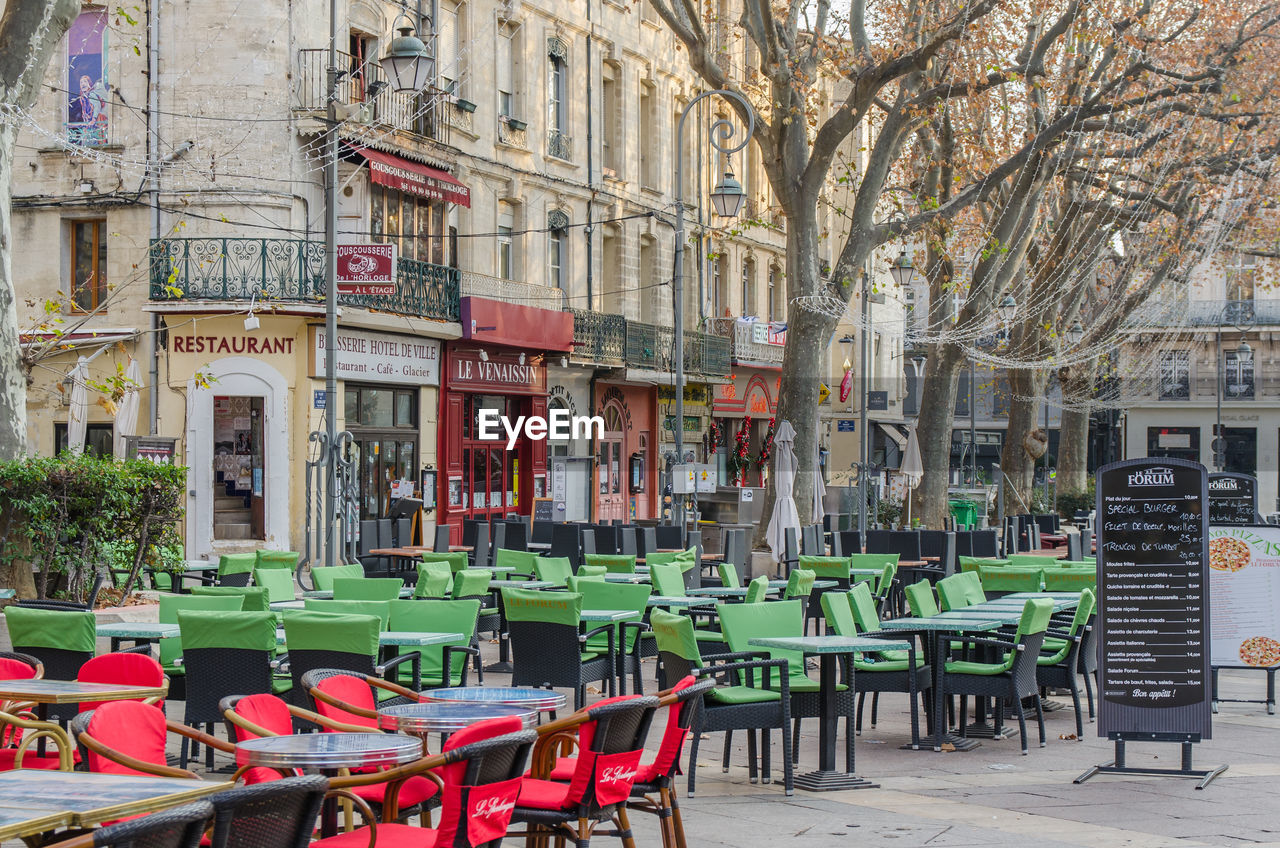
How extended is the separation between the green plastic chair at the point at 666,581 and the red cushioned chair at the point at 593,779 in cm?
669

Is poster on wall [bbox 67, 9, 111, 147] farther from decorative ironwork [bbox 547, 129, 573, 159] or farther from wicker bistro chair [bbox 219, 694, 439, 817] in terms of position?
wicker bistro chair [bbox 219, 694, 439, 817]

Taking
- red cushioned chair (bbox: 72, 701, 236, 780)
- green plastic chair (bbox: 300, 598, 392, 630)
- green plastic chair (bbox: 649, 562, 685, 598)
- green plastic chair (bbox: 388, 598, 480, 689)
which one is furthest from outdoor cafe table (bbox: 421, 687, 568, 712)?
green plastic chair (bbox: 649, 562, 685, 598)

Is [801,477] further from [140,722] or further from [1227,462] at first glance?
[1227,462]

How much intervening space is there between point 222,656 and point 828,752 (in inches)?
136

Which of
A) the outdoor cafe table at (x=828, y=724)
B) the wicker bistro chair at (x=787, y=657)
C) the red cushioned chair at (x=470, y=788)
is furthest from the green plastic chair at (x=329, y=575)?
the red cushioned chair at (x=470, y=788)

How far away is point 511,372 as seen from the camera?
3306 centimetres

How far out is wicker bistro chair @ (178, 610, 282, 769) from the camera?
8289 mm

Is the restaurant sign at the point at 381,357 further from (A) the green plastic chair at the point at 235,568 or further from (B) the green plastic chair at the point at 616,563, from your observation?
(A) the green plastic chair at the point at 235,568

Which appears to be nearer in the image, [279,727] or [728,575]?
[279,727]

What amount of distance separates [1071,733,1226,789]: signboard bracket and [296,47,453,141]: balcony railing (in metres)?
18.8

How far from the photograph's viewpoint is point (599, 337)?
35.9m

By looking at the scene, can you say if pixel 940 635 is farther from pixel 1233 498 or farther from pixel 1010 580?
pixel 1233 498

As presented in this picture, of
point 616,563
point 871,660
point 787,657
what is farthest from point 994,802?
point 616,563

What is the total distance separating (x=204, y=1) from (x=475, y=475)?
10.7 meters
